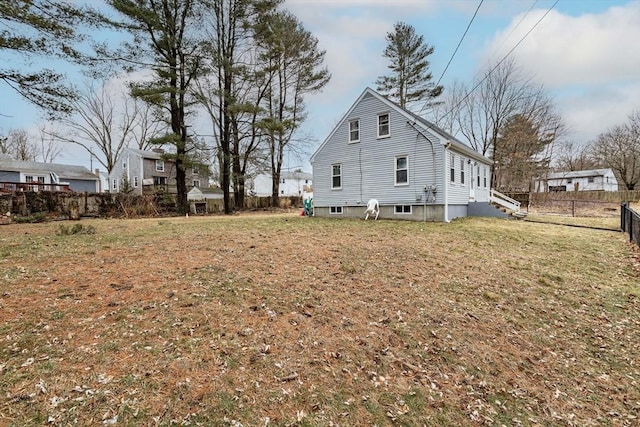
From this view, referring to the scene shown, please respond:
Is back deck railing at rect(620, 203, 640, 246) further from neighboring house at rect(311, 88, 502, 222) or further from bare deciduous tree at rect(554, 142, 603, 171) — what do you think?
bare deciduous tree at rect(554, 142, 603, 171)

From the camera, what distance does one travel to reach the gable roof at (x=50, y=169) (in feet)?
102

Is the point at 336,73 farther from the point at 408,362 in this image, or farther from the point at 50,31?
the point at 408,362

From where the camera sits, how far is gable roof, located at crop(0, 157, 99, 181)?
3104 centimetres

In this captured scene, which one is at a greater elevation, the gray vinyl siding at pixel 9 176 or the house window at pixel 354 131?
the house window at pixel 354 131

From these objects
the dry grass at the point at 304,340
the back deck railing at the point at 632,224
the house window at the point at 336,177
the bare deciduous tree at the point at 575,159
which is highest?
the bare deciduous tree at the point at 575,159

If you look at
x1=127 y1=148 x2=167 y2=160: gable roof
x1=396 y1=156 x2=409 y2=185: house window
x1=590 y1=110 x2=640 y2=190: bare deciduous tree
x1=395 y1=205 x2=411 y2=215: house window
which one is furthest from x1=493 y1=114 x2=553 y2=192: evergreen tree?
x1=127 y1=148 x2=167 y2=160: gable roof

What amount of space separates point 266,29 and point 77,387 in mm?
24389

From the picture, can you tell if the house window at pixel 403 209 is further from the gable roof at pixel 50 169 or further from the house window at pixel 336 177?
the gable roof at pixel 50 169

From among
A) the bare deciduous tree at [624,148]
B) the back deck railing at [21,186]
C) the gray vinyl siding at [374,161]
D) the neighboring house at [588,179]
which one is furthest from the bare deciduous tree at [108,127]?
the neighboring house at [588,179]

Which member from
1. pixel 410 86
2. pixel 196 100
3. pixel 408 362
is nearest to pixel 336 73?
pixel 410 86

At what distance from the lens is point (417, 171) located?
1435 cm

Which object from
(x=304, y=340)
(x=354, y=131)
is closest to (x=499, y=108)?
(x=354, y=131)

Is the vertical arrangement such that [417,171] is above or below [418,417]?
above

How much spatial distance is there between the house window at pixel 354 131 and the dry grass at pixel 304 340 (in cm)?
1065
